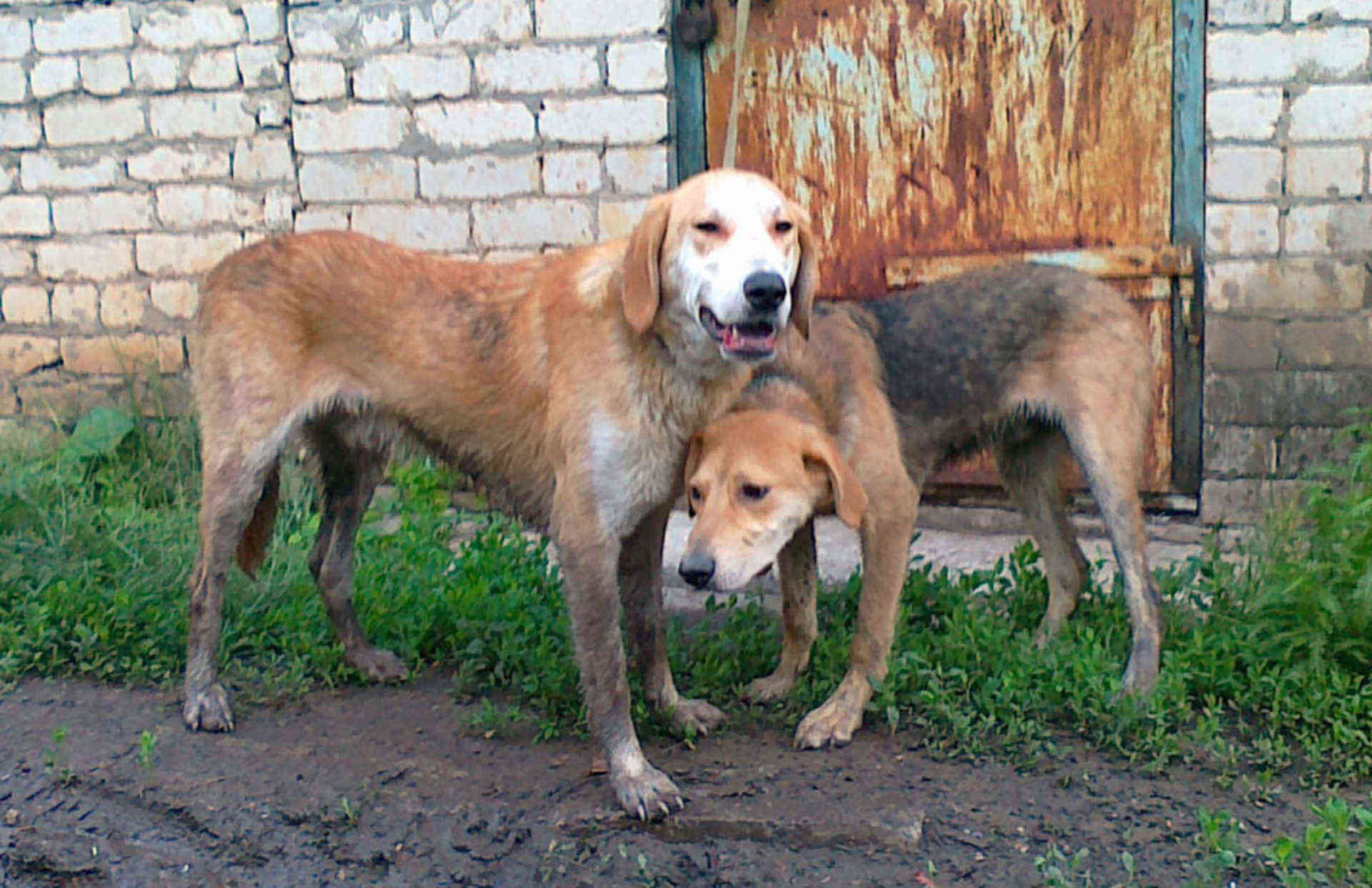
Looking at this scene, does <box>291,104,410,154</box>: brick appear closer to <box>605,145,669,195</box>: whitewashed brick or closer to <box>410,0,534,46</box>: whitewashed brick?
<box>410,0,534,46</box>: whitewashed brick

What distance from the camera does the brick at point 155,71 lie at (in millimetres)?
6746

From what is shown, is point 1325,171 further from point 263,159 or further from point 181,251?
point 181,251

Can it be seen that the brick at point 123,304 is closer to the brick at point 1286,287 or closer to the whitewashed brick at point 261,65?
the whitewashed brick at point 261,65

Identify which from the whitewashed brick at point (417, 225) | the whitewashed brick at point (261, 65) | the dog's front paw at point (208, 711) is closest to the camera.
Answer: the dog's front paw at point (208, 711)

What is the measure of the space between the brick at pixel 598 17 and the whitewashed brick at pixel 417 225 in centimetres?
98

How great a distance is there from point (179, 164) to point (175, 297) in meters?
0.69

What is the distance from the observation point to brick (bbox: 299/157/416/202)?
6477 millimetres

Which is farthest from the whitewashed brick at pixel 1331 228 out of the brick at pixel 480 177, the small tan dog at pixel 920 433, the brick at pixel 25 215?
the brick at pixel 25 215

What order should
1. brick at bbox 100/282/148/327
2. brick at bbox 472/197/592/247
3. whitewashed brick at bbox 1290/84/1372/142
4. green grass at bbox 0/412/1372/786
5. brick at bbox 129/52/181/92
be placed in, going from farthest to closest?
brick at bbox 100/282/148/327 < brick at bbox 129/52/181/92 < brick at bbox 472/197/592/247 < whitewashed brick at bbox 1290/84/1372/142 < green grass at bbox 0/412/1372/786

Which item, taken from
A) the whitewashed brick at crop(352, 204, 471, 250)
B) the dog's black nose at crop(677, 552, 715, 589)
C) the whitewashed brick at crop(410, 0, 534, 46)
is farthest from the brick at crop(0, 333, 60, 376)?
the dog's black nose at crop(677, 552, 715, 589)

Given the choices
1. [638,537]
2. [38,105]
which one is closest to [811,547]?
[638,537]

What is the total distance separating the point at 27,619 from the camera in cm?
447

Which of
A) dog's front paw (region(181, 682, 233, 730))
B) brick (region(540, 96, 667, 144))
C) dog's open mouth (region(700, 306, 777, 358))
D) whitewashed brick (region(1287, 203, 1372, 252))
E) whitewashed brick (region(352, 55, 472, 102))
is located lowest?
dog's front paw (region(181, 682, 233, 730))

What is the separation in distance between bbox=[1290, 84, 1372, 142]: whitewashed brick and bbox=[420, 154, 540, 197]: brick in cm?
335
